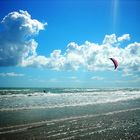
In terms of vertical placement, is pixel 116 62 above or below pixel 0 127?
above

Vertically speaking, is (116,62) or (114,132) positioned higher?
(116,62)

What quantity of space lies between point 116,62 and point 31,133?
17015 millimetres

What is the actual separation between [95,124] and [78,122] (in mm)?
1338

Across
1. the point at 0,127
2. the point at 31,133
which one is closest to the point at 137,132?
the point at 31,133

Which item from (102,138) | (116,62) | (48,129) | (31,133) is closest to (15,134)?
(31,133)

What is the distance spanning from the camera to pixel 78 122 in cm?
1692

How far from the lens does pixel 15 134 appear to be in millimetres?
13352

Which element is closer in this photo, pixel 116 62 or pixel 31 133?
pixel 31 133

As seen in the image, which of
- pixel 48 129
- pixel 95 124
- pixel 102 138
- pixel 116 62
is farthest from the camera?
pixel 116 62

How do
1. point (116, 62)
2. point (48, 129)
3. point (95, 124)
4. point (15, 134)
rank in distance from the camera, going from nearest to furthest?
point (15, 134), point (48, 129), point (95, 124), point (116, 62)

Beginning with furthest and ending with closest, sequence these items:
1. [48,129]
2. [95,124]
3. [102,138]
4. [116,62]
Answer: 1. [116,62]
2. [95,124]
3. [48,129]
4. [102,138]

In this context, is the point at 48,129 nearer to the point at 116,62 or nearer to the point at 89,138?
the point at 89,138

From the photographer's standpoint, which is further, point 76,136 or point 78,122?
point 78,122

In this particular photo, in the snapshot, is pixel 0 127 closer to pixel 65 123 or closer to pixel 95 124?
pixel 65 123
